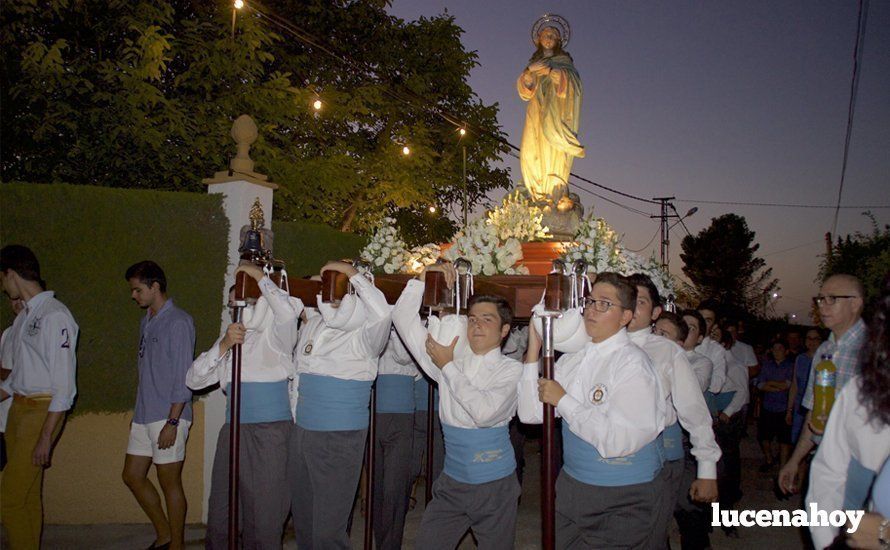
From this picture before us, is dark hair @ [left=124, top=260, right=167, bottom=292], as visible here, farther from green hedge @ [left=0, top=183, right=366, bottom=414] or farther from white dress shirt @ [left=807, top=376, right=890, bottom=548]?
white dress shirt @ [left=807, top=376, right=890, bottom=548]

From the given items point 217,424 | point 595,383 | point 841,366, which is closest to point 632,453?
point 595,383

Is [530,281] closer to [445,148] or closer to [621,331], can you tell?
[621,331]

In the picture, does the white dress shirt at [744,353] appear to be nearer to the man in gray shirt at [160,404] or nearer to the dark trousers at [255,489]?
the dark trousers at [255,489]

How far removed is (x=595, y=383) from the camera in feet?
9.84

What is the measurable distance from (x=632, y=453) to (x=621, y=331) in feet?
1.85

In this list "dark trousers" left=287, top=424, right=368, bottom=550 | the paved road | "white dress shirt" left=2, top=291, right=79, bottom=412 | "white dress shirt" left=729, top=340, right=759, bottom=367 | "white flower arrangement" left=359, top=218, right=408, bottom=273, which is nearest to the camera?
"dark trousers" left=287, top=424, right=368, bottom=550

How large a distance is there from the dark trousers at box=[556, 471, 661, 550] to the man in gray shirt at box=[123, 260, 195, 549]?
2.92 m

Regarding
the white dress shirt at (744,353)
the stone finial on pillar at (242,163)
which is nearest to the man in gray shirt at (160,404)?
the stone finial on pillar at (242,163)

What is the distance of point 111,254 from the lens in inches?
218

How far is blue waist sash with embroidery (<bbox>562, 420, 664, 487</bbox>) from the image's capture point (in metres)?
2.94

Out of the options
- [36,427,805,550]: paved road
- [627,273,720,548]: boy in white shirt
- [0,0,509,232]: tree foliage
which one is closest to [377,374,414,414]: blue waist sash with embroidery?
[36,427,805,550]: paved road

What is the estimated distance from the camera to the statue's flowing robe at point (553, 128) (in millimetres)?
8273

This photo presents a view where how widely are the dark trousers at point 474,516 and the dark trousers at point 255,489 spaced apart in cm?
118

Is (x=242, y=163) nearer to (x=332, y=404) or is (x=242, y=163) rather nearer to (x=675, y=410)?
(x=332, y=404)
